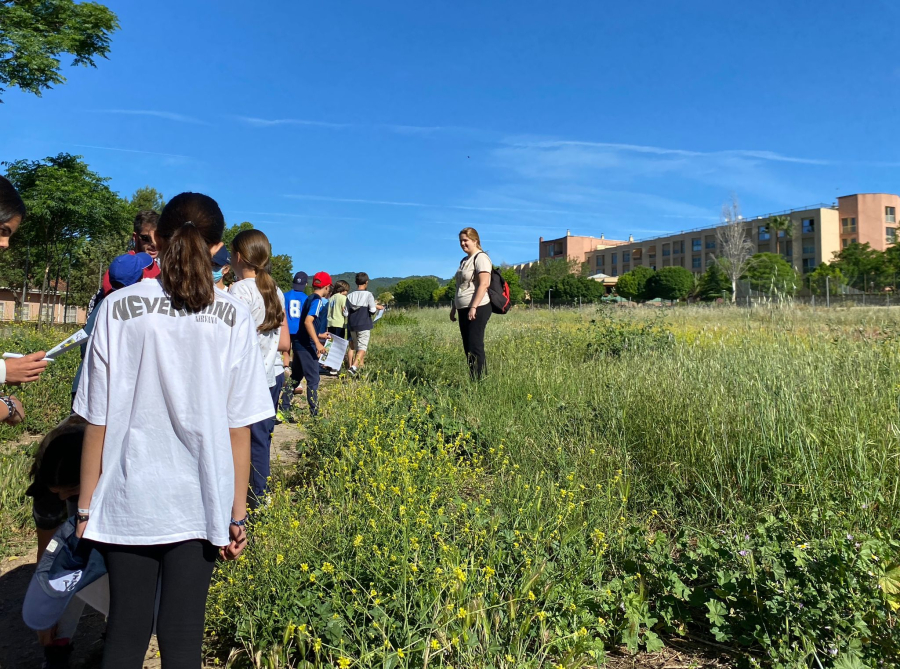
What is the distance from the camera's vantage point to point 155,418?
1.75 m

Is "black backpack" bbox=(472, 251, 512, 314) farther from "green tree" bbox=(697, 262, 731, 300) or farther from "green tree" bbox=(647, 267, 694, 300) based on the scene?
"green tree" bbox=(647, 267, 694, 300)

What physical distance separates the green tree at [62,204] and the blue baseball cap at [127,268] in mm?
23271

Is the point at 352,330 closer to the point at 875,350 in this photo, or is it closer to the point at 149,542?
the point at 875,350

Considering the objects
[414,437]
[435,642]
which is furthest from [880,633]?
[414,437]

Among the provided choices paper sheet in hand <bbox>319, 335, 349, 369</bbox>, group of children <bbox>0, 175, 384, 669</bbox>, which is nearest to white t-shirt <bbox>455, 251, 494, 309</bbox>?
paper sheet in hand <bbox>319, 335, 349, 369</bbox>

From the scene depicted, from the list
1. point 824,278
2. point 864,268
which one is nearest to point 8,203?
point 824,278

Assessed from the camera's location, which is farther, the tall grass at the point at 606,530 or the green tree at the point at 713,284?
the green tree at the point at 713,284

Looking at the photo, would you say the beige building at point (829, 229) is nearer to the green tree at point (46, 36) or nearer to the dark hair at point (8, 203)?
the green tree at point (46, 36)

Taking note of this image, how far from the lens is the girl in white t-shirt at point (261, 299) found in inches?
149

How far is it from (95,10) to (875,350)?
22564 mm

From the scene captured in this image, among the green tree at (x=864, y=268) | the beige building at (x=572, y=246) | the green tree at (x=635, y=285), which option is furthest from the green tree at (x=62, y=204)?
the beige building at (x=572, y=246)

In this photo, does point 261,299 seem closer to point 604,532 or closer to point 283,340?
point 283,340

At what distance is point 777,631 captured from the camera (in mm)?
2236

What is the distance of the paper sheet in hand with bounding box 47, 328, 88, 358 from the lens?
8.59 feet
